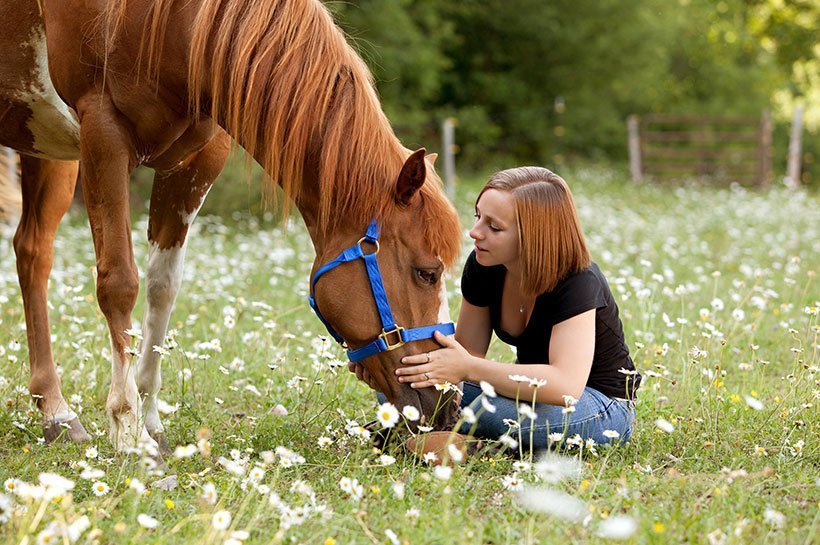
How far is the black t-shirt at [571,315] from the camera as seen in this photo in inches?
127

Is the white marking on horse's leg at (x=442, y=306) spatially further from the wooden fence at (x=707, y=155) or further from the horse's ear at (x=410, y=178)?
the wooden fence at (x=707, y=155)

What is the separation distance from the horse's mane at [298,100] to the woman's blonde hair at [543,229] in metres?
0.28

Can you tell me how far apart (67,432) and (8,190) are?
1.68 metres

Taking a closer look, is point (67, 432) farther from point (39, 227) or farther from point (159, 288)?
point (39, 227)

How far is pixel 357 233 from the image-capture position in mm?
3070

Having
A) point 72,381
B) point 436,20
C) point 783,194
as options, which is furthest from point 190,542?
point 436,20

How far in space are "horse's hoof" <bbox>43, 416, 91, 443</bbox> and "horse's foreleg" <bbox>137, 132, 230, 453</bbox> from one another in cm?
29

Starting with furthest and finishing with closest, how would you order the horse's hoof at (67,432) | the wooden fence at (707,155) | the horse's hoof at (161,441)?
the wooden fence at (707,155), the horse's hoof at (67,432), the horse's hoof at (161,441)

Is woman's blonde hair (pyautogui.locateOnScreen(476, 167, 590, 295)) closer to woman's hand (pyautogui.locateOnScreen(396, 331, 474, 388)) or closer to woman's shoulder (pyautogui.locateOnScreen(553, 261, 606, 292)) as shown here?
woman's shoulder (pyautogui.locateOnScreen(553, 261, 606, 292))

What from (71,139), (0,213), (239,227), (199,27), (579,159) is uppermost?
(199,27)

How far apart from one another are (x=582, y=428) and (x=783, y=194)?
50.9 feet

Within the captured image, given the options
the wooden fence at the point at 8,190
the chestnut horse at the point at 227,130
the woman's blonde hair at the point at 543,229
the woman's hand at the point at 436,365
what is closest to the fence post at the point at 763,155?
the wooden fence at the point at 8,190

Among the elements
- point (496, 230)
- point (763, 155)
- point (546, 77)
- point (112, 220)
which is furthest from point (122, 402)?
point (546, 77)

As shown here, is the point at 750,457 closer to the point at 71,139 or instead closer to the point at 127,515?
the point at 127,515
